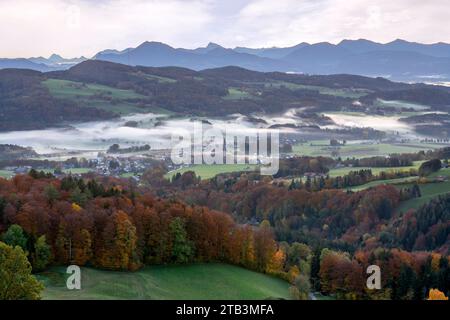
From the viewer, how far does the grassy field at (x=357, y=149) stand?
138750mm

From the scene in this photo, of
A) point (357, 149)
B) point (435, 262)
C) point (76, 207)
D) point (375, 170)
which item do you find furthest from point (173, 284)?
point (357, 149)

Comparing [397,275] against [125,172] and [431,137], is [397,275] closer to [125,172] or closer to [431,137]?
[125,172]

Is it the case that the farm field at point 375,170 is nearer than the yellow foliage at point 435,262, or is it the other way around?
the yellow foliage at point 435,262

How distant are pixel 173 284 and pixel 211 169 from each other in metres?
82.1

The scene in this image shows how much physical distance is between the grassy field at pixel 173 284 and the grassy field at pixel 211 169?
6853 centimetres

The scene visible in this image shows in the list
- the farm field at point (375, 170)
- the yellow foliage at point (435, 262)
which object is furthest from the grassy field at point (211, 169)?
the yellow foliage at point (435, 262)

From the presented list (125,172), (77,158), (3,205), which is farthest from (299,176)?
(3,205)

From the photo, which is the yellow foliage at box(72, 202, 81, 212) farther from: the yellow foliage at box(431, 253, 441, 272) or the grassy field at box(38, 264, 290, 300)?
the yellow foliage at box(431, 253, 441, 272)

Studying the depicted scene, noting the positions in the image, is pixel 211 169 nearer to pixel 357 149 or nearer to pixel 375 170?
pixel 375 170

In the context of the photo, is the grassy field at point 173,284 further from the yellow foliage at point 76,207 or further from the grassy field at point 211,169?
the grassy field at point 211,169

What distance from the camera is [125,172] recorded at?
113750mm

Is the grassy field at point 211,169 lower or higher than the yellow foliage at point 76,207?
lower

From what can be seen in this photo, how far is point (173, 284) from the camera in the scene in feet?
111

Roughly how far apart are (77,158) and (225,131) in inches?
2469
